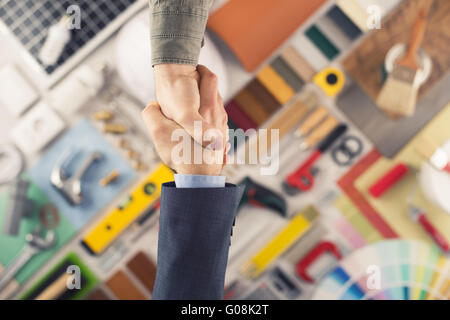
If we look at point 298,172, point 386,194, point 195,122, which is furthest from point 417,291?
point 195,122

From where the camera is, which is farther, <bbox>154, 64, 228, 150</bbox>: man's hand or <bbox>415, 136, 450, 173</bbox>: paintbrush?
<bbox>415, 136, 450, 173</bbox>: paintbrush

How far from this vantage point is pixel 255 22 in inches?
32.6

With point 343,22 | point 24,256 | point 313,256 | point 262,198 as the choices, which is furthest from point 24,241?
point 343,22

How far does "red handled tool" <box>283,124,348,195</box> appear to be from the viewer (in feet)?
2.76

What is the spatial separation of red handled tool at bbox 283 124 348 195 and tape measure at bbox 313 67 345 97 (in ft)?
0.28

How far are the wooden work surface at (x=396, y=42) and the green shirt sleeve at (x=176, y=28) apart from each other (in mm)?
496

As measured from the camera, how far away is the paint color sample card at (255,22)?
2.71 ft

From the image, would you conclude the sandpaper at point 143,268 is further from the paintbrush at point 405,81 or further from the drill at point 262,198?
the paintbrush at point 405,81

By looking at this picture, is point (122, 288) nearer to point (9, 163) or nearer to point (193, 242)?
point (9, 163)

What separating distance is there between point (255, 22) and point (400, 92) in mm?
353

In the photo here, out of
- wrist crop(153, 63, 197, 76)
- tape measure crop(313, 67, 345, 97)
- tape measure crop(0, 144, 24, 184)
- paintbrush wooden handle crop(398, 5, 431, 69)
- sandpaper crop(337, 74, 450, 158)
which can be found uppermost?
tape measure crop(0, 144, 24, 184)

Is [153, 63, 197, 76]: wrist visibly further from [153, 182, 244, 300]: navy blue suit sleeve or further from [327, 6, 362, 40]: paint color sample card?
[327, 6, 362, 40]: paint color sample card

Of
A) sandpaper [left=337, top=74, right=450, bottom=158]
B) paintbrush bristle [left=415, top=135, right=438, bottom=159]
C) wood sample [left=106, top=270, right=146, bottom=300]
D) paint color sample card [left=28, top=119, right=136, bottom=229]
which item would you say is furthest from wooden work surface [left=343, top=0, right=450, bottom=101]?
wood sample [left=106, top=270, right=146, bottom=300]

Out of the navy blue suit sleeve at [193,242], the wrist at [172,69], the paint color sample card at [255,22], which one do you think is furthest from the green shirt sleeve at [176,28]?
the paint color sample card at [255,22]
